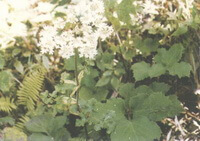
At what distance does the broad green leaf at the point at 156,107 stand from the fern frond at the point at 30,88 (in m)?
0.85

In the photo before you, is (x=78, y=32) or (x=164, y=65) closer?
(x=78, y=32)

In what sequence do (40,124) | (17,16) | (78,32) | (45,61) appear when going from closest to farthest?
(78,32)
(40,124)
(45,61)
(17,16)

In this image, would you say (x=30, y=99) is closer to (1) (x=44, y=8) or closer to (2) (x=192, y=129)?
(1) (x=44, y=8)

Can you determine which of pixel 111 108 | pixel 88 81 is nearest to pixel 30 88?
pixel 88 81

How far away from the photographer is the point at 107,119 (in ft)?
6.21

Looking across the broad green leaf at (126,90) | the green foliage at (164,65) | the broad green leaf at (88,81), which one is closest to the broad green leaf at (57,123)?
the broad green leaf at (88,81)

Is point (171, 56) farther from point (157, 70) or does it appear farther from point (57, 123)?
point (57, 123)

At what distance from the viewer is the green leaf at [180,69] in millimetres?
2104

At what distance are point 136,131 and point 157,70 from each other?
1.54 ft

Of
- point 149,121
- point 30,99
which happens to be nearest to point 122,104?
point 149,121

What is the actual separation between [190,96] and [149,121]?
21.6 inches

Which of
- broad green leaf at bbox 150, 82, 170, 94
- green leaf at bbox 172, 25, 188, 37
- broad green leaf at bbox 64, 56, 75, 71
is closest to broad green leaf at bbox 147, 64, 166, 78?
broad green leaf at bbox 150, 82, 170, 94

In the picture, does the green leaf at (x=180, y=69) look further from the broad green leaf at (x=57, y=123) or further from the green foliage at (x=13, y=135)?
the green foliage at (x=13, y=135)

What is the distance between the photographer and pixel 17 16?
2762 mm
